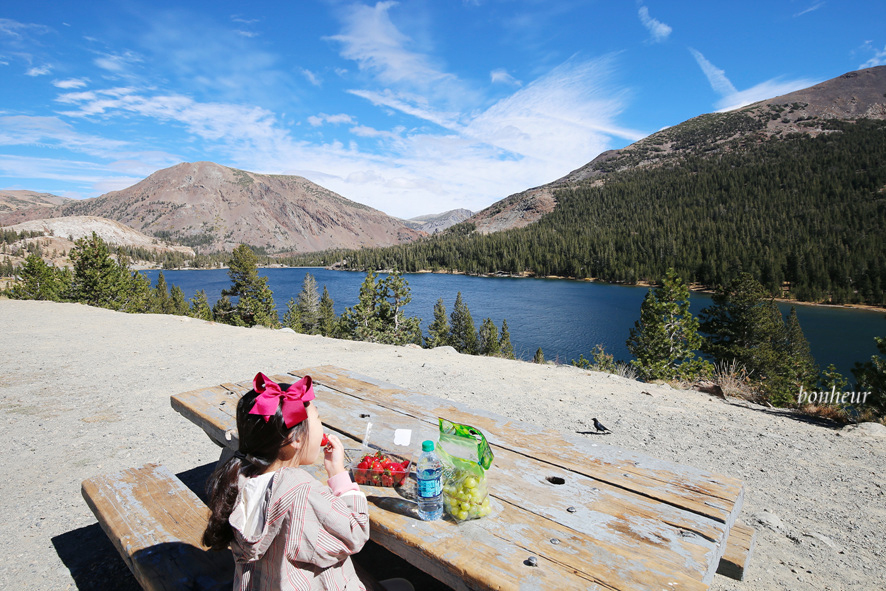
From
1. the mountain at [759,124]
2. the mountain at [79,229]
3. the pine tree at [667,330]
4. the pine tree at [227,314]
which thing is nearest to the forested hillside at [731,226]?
the mountain at [759,124]

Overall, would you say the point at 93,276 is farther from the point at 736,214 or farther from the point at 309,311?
the point at 736,214

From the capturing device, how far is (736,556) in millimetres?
1941

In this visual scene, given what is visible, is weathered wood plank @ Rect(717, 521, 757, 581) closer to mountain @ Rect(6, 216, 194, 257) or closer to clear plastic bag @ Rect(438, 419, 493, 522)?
clear plastic bag @ Rect(438, 419, 493, 522)

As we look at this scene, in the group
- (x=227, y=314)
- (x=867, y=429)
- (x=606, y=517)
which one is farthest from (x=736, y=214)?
(x=606, y=517)

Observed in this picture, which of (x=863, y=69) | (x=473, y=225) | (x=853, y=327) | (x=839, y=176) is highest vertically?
(x=863, y=69)

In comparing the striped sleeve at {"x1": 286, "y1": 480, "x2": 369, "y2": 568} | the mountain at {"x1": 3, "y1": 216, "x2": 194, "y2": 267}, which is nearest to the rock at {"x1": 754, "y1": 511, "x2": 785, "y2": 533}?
the striped sleeve at {"x1": 286, "y1": 480, "x2": 369, "y2": 568}

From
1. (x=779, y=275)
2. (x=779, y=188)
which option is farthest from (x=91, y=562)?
(x=779, y=188)

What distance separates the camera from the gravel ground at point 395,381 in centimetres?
314

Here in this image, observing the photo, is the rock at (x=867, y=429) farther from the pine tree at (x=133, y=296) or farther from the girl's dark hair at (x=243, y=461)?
the pine tree at (x=133, y=296)

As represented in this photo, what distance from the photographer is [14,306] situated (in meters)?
15.9

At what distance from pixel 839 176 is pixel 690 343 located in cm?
13223

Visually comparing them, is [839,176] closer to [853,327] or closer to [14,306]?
[853,327]

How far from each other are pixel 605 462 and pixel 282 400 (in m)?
1.67

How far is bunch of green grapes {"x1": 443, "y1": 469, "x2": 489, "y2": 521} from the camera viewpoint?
162 cm
